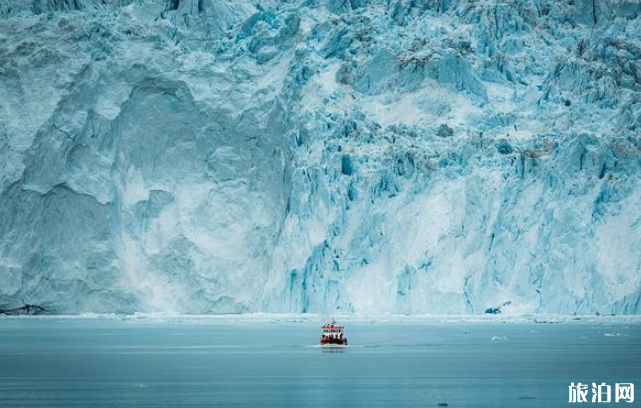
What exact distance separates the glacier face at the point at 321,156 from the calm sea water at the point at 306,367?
206cm

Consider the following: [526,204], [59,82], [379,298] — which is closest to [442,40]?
[526,204]

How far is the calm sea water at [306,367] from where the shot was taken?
19.0 metres

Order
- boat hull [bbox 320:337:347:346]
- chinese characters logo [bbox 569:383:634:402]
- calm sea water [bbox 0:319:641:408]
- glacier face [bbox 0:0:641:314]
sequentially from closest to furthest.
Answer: chinese characters logo [bbox 569:383:634:402] → calm sea water [bbox 0:319:641:408] → boat hull [bbox 320:337:347:346] → glacier face [bbox 0:0:641:314]

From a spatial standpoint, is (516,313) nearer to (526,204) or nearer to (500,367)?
(526,204)

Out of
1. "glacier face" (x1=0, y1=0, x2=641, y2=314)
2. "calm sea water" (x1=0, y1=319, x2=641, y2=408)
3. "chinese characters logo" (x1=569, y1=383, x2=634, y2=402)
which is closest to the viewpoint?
"chinese characters logo" (x1=569, y1=383, x2=634, y2=402)

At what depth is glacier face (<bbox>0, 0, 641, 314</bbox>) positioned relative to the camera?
37469mm

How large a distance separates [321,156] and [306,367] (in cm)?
1508

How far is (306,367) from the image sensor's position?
2473 cm

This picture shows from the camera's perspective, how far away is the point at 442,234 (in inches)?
1495

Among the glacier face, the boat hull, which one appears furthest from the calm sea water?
the glacier face

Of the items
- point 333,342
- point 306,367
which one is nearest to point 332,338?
point 333,342

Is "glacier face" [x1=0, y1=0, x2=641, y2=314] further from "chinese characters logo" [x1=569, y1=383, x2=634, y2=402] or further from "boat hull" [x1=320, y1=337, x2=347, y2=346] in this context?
"chinese characters logo" [x1=569, y1=383, x2=634, y2=402]

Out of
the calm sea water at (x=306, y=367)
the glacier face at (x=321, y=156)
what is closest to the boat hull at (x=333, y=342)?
the calm sea water at (x=306, y=367)

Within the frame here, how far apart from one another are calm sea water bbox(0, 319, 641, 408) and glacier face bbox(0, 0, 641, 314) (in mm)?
2063
